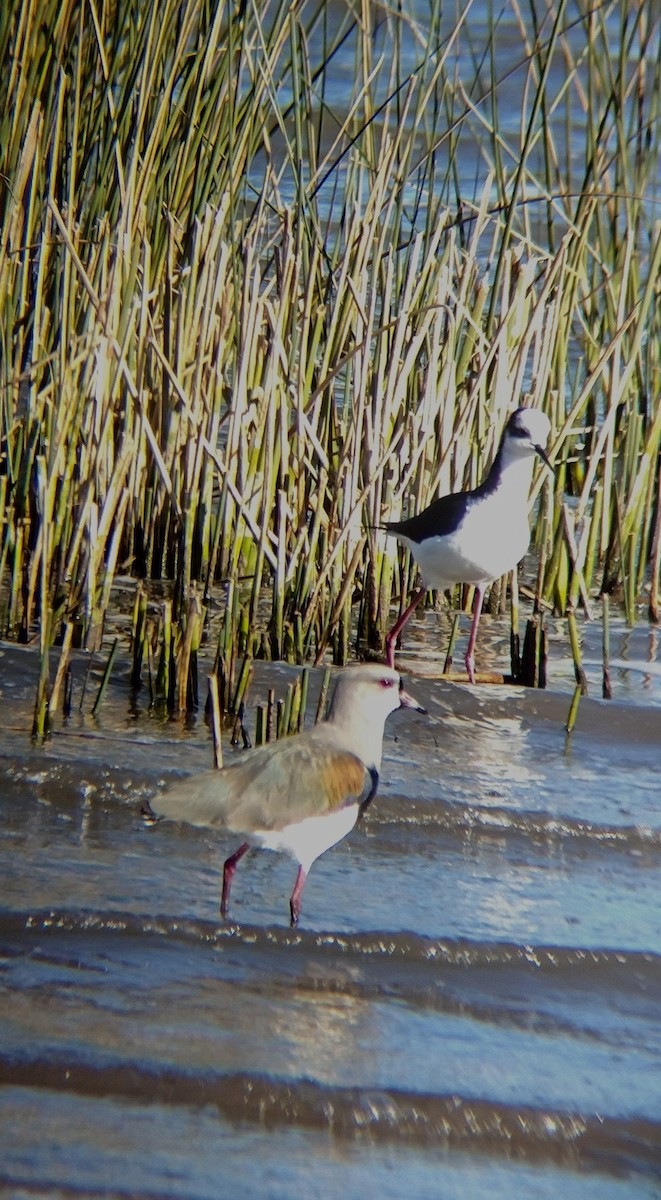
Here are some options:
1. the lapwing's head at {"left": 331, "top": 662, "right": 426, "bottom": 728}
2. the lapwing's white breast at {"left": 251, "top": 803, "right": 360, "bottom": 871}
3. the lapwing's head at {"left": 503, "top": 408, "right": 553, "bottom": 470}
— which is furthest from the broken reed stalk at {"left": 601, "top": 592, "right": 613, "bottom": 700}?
the lapwing's white breast at {"left": 251, "top": 803, "right": 360, "bottom": 871}

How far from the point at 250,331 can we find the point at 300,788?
205 cm

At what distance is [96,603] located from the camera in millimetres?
4840

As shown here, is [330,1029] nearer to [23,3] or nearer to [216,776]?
[216,776]

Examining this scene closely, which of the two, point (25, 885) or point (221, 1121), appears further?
point (25, 885)

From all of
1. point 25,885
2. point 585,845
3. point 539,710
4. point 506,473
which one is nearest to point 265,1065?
point 25,885

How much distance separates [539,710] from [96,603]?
1456 mm

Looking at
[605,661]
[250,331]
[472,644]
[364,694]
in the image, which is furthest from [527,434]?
[364,694]

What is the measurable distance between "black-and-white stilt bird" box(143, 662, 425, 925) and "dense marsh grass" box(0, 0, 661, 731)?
90 centimetres

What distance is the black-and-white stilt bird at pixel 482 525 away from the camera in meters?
5.03

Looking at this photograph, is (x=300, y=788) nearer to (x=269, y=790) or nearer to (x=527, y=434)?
(x=269, y=790)

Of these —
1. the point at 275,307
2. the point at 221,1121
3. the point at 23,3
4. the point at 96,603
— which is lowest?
the point at 221,1121

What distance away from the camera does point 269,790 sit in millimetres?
3145

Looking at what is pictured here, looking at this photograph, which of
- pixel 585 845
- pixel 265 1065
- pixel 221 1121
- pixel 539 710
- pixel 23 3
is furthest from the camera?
pixel 539 710

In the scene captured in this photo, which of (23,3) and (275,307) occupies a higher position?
(23,3)
